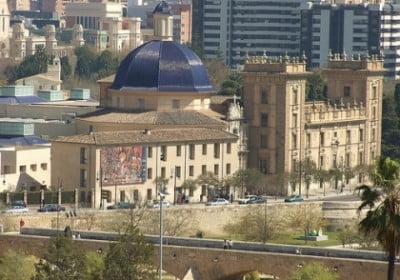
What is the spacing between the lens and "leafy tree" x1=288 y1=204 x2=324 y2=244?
3991 inches

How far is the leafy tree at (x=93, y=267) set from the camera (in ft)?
245

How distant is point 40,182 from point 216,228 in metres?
10.4

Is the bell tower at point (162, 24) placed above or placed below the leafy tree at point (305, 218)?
above

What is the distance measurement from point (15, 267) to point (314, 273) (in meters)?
9.77

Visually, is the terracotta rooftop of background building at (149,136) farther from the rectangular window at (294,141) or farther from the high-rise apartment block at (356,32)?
the high-rise apartment block at (356,32)

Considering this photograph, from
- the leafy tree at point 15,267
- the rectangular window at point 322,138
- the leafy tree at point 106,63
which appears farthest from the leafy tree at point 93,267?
the leafy tree at point 106,63

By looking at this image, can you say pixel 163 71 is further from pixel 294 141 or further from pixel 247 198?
pixel 247 198

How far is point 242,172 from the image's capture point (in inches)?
4407

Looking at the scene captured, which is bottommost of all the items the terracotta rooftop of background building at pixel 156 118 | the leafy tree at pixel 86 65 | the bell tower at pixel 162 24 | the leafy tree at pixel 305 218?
the leafy tree at pixel 86 65

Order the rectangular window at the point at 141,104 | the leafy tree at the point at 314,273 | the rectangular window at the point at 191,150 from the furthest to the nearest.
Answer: the rectangular window at the point at 141,104 < the rectangular window at the point at 191,150 < the leafy tree at the point at 314,273

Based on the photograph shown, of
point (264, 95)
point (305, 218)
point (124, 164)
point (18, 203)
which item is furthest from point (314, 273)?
point (264, 95)

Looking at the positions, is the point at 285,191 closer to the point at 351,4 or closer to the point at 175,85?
the point at 175,85

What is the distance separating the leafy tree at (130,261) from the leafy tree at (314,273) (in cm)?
568

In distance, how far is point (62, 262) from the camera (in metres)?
76.2
